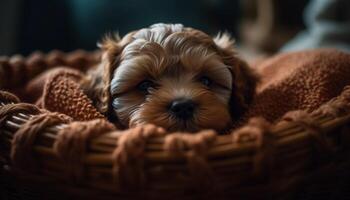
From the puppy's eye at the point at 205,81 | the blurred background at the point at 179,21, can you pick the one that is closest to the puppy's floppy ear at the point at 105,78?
the puppy's eye at the point at 205,81

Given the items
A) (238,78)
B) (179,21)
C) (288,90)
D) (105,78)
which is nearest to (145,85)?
(105,78)

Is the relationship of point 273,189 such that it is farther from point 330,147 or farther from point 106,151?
point 106,151

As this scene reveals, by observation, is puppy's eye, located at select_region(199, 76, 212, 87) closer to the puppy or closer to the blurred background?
the puppy

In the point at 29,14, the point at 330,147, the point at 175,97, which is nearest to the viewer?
the point at 330,147

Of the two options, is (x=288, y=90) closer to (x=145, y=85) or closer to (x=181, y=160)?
(x=145, y=85)

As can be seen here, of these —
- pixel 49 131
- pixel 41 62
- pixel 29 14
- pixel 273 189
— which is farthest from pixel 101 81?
pixel 29 14
